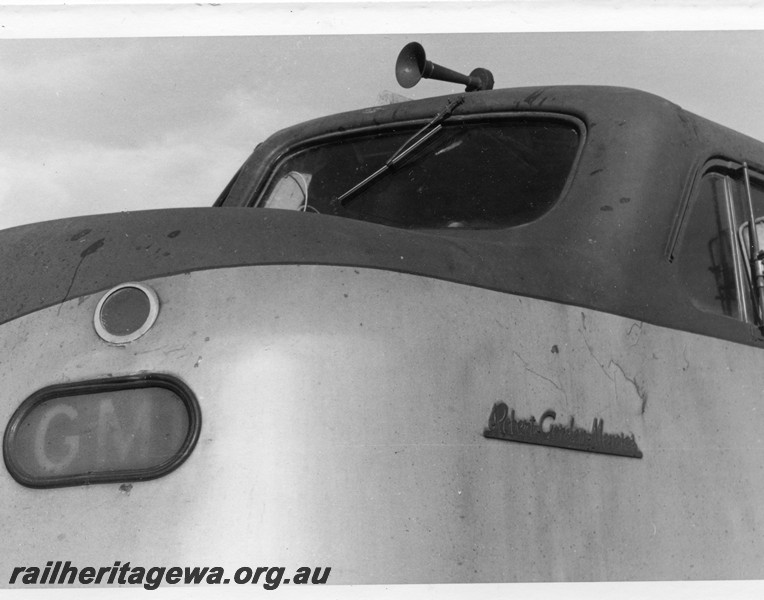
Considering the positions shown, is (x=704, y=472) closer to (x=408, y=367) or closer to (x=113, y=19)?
(x=408, y=367)

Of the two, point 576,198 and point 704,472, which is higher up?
point 576,198

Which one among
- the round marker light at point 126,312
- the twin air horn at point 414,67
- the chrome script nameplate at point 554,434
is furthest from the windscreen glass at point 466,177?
the round marker light at point 126,312

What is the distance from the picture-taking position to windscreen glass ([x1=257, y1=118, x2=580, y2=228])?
2.84m

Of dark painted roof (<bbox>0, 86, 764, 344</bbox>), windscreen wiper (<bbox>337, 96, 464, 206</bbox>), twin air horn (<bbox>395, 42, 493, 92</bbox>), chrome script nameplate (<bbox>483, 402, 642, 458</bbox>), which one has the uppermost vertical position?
twin air horn (<bbox>395, 42, 493, 92</bbox>)

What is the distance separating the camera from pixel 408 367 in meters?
2.05

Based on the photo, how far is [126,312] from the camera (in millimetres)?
2014

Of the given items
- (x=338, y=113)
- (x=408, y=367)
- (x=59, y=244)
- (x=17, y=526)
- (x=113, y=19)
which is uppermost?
(x=338, y=113)

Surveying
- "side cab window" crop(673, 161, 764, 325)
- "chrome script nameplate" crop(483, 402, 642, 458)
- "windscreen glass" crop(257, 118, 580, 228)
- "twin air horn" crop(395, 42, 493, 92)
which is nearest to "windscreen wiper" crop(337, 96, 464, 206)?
"windscreen glass" crop(257, 118, 580, 228)

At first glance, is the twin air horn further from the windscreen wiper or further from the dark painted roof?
the windscreen wiper

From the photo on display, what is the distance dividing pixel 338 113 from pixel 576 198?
4.09ft

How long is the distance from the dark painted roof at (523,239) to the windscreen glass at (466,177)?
7 centimetres

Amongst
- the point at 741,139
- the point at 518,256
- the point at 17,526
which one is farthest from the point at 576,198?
the point at 17,526

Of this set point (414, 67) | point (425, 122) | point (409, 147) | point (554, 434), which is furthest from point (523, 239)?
point (414, 67)

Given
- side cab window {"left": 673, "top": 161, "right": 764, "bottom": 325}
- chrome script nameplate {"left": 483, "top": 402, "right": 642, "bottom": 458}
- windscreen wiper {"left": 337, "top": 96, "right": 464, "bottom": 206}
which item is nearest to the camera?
chrome script nameplate {"left": 483, "top": 402, "right": 642, "bottom": 458}
